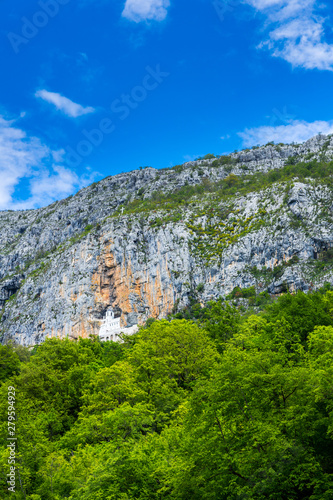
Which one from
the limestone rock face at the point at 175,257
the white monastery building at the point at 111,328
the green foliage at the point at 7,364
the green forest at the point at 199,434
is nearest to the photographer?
the green forest at the point at 199,434

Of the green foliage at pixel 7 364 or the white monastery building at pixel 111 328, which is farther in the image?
the white monastery building at pixel 111 328

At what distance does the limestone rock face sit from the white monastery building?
87.7 inches

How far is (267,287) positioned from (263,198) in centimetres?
2710

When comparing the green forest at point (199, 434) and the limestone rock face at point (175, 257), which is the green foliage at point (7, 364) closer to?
the green forest at point (199, 434)

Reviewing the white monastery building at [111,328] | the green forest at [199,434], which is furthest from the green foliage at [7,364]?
the white monastery building at [111,328]

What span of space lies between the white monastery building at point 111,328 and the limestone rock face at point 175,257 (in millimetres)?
2227

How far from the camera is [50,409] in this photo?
2855cm

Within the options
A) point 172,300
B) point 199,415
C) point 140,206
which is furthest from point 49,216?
point 199,415

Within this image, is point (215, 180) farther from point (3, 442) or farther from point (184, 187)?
point (3, 442)

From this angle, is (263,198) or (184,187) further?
(184,187)

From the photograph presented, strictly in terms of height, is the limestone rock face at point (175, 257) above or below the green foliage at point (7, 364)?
above

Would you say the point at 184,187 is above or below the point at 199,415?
above

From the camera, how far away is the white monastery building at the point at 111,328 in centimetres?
9044

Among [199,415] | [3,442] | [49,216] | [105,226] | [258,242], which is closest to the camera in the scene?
[199,415]
